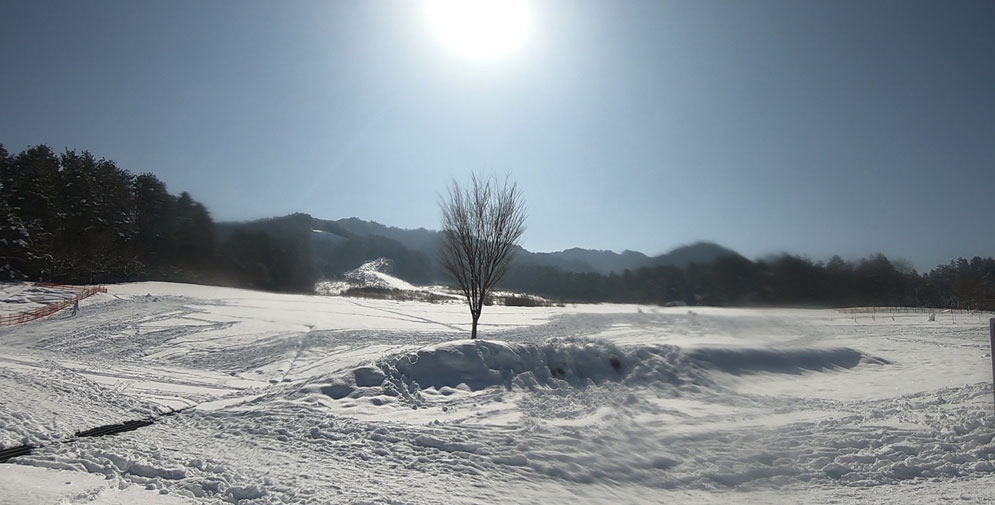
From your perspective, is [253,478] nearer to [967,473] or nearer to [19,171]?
[967,473]

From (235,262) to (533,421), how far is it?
2538 cm

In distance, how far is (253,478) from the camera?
5738mm

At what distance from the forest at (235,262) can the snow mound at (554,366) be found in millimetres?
1803

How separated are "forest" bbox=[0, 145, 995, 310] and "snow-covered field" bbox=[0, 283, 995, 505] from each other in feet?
2.74

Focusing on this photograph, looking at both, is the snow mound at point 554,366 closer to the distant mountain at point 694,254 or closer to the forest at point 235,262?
the forest at point 235,262

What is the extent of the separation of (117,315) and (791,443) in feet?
99.7

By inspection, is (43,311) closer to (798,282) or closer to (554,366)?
(554,366)

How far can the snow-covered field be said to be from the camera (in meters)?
5.78

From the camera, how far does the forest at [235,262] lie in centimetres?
680

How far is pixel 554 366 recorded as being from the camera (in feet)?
38.4

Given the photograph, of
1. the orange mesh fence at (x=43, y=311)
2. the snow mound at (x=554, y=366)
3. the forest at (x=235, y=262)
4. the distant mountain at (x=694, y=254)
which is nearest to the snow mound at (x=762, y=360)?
the snow mound at (x=554, y=366)

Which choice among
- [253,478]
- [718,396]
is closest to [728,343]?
[718,396]

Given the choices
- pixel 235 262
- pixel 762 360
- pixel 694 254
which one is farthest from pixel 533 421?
pixel 235 262

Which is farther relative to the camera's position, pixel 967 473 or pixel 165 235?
pixel 165 235
